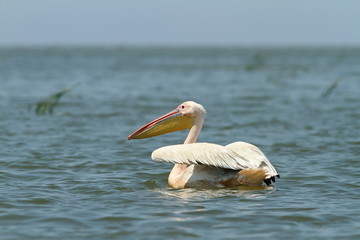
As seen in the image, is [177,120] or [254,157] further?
[177,120]

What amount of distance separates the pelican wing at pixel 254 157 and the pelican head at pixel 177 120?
24.3 inches

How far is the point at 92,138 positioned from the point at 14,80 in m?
13.7

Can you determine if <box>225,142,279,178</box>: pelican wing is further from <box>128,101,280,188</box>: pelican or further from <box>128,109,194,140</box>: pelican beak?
<box>128,109,194,140</box>: pelican beak

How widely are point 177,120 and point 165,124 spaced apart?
0.13 meters

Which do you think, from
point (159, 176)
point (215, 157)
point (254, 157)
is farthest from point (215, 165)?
point (159, 176)

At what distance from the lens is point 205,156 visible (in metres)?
5.62

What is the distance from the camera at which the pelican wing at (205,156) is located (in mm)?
5609

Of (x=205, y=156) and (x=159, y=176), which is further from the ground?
(x=205, y=156)

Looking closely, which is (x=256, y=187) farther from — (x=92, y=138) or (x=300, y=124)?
(x=300, y=124)

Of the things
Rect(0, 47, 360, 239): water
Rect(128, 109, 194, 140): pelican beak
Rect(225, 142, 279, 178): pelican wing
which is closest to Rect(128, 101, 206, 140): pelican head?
Rect(128, 109, 194, 140): pelican beak

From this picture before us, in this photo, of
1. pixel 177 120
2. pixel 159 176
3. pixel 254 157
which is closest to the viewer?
pixel 254 157

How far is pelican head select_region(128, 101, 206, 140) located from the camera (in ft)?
21.1

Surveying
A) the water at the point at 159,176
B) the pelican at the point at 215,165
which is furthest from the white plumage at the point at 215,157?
the water at the point at 159,176

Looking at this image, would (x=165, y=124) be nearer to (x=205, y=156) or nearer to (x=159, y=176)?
(x=159, y=176)
